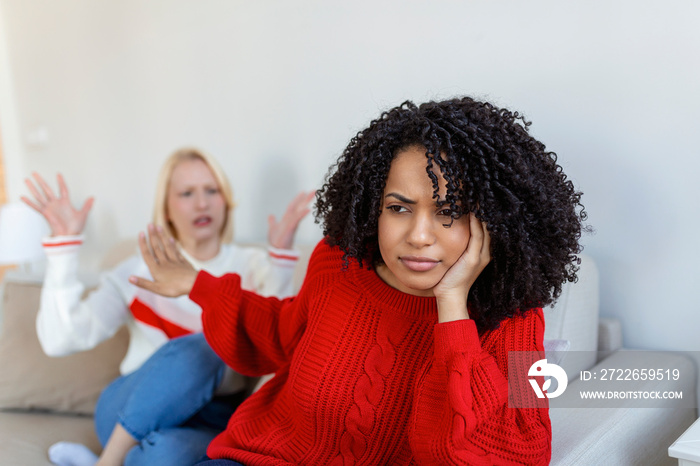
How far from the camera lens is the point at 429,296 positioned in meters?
1.04

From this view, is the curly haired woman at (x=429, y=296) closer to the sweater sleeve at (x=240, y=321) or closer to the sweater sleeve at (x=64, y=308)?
the sweater sleeve at (x=240, y=321)

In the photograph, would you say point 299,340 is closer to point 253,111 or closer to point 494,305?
point 494,305

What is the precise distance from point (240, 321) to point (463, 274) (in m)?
0.56

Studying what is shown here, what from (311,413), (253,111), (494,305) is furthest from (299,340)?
(253,111)

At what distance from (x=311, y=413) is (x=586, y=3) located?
1.03 m

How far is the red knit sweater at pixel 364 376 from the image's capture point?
2.86ft

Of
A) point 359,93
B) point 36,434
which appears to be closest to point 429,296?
point 359,93

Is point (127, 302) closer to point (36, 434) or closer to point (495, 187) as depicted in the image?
point (36, 434)

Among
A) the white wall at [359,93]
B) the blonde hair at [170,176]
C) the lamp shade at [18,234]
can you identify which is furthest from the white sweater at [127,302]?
the lamp shade at [18,234]

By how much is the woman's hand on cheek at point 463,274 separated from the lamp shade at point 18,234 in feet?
7.02

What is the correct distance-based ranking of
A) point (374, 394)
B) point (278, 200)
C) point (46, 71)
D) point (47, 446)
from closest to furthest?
point (374, 394)
point (47, 446)
point (278, 200)
point (46, 71)

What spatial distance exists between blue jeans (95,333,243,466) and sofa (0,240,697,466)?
A: 290mm

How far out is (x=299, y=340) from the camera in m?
1.22

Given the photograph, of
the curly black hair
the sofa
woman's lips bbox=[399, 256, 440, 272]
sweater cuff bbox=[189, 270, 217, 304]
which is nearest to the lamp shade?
the sofa
